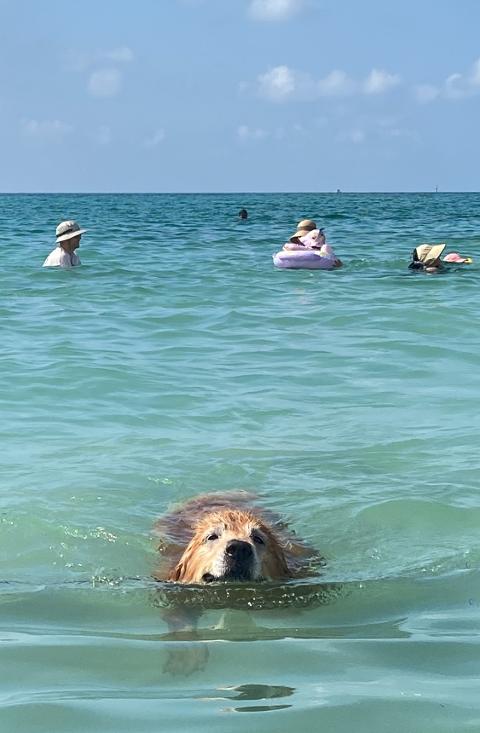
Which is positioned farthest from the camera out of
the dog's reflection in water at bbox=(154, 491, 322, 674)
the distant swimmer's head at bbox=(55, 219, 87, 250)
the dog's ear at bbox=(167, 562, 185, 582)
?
the distant swimmer's head at bbox=(55, 219, 87, 250)

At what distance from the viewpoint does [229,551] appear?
4926 mm

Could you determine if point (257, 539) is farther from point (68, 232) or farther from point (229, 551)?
point (68, 232)

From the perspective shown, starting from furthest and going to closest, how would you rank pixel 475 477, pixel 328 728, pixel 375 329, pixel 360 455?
pixel 375 329 < pixel 360 455 < pixel 475 477 < pixel 328 728

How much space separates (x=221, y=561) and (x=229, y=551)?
0.06m

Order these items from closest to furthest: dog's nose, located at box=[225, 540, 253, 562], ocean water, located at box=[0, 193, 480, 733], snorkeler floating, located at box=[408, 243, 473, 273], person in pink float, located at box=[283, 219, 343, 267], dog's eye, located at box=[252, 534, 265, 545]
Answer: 1. ocean water, located at box=[0, 193, 480, 733]
2. dog's nose, located at box=[225, 540, 253, 562]
3. dog's eye, located at box=[252, 534, 265, 545]
4. snorkeler floating, located at box=[408, 243, 473, 273]
5. person in pink float, located at box=[283, 219, 343, 267]

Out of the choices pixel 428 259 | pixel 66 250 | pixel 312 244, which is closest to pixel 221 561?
pixel 428 259

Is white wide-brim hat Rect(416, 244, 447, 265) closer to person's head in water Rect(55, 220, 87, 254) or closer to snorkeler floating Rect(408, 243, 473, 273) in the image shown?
snorkeler floating Rect(408, 243, 473, 273)

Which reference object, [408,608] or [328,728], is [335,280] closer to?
[408,608]

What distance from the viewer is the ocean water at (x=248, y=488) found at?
351 cm

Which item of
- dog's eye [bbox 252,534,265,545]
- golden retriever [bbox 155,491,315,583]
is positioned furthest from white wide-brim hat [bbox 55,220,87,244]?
dog's eye [bbox 252,534,265,545]

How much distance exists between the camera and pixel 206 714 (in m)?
3.29

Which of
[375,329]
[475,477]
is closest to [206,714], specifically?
[475,477]

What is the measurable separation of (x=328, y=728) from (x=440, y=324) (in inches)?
401

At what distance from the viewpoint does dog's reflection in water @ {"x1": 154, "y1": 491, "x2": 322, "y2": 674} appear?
4.64m
